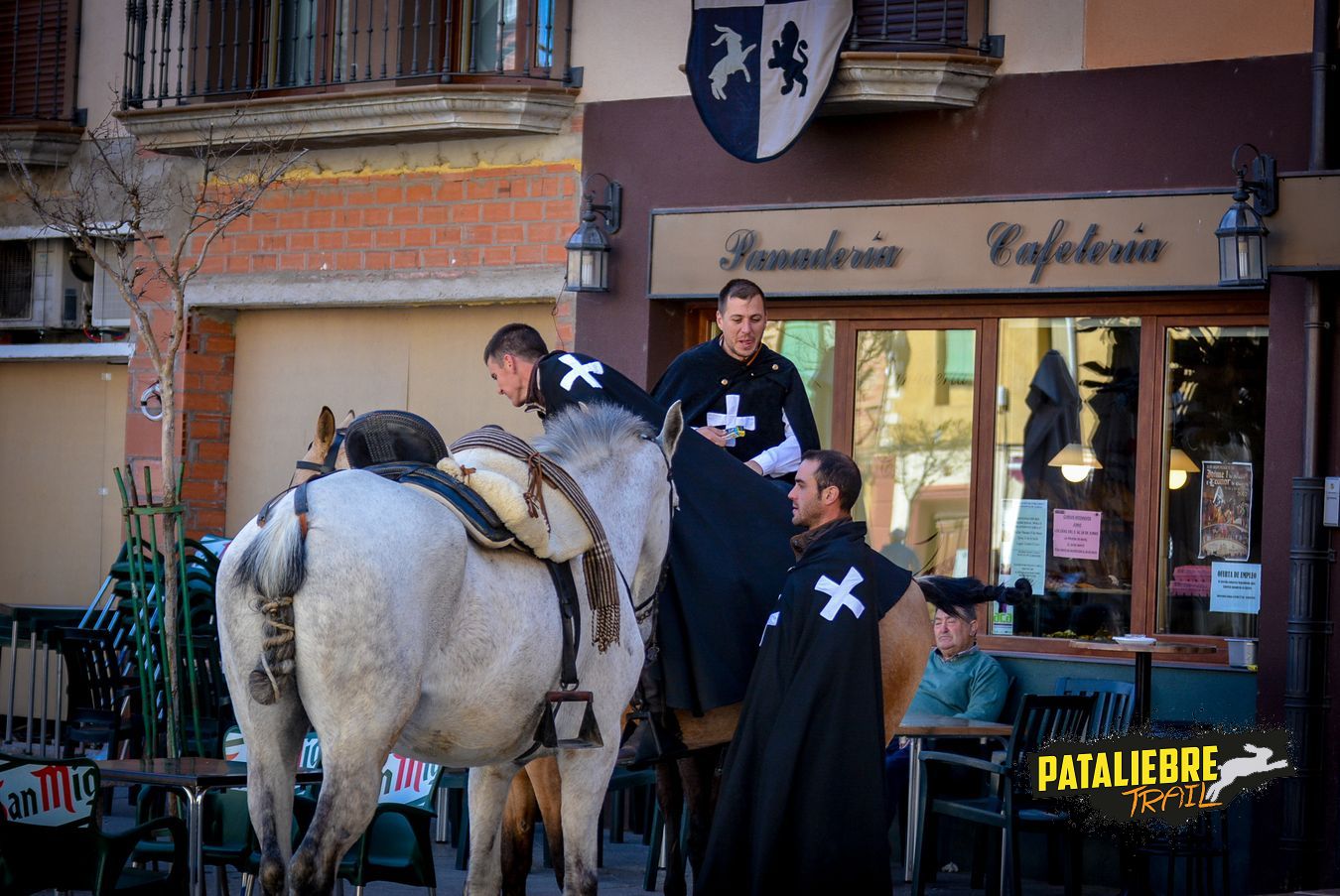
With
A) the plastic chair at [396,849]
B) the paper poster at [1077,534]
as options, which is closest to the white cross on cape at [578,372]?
the plastic chair at [396,849]

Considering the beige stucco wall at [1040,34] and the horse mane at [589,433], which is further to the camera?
the beige stucco wall at [1040,34]

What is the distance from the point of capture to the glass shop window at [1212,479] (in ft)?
29.1

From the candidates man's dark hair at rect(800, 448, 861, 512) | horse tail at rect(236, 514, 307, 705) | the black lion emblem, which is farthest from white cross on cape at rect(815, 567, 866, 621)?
the black lion emblem

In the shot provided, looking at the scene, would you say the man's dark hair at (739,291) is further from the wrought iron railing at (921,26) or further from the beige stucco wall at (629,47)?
the beige stucco wall at (629,47)

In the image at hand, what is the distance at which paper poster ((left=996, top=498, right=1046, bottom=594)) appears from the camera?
9391 mm

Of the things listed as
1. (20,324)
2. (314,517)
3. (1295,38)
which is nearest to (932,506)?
(1295,38)

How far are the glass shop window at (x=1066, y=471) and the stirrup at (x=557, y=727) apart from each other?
4.60m

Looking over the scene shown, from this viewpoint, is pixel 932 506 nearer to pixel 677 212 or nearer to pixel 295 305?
pixel 677 212

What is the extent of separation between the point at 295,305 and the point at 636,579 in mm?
6097

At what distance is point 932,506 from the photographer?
973cm

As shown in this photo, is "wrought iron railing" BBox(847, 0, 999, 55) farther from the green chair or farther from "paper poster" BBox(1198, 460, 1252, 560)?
the green chair

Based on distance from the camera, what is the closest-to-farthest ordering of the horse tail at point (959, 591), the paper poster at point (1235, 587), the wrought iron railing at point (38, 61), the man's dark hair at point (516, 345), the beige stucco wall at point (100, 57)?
the man's dark hair at point (516, 345) → the horse tail at point (959, 591) → the paper poster at point (1235, 587) → the beige stucco wall at point (100, 57) → the wrought iron railing at point (38, 61)

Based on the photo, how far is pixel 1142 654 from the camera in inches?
324

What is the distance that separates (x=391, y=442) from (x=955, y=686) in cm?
454
